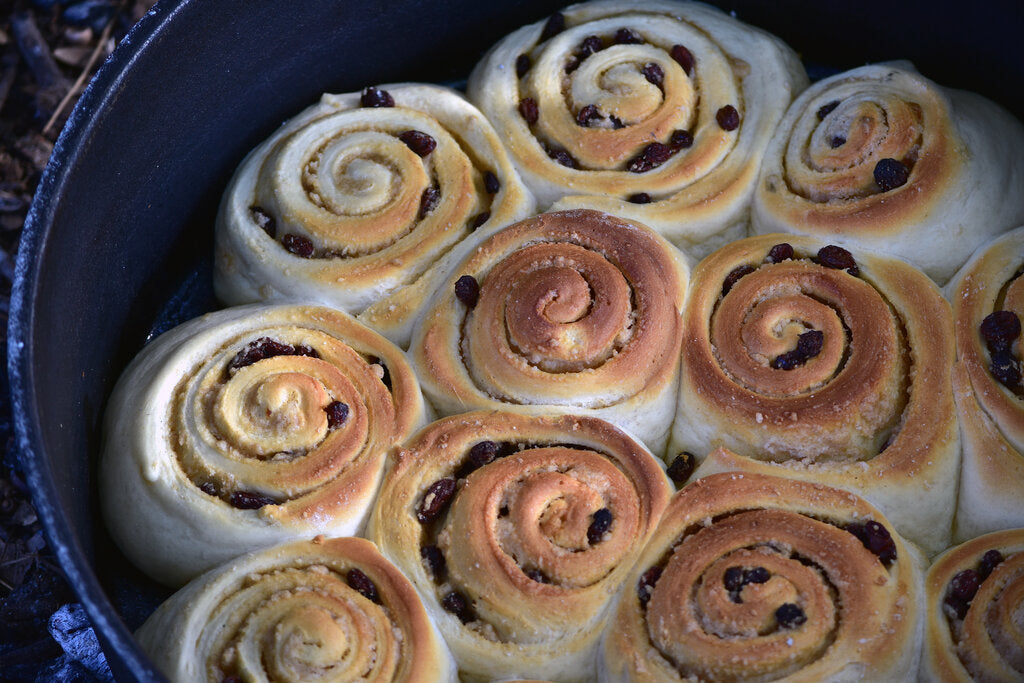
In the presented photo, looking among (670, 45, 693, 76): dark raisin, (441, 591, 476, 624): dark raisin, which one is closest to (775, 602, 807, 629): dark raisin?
(441, 591, 476, 624): dark raisin

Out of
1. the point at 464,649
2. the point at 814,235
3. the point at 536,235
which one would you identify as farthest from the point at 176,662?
the point at 814,235

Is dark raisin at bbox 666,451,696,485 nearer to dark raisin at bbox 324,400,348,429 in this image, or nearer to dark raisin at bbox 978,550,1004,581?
dark raisin at bbox 978,550,1004,581

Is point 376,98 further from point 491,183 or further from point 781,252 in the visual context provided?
point 781,252

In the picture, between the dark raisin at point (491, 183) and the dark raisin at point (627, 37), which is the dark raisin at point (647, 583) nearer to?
the dark raisin at point (491, 183)

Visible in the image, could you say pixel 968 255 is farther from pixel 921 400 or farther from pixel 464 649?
pixel 464 649

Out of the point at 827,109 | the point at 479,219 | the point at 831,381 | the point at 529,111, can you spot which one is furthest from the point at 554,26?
the point at 831,381

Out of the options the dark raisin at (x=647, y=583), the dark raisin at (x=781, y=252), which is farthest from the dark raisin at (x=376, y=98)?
the dark raisin at (x=647, y=583)
